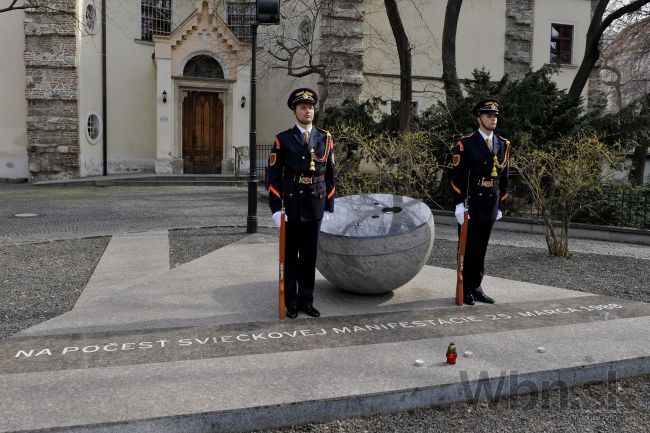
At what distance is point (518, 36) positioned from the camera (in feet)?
87.6

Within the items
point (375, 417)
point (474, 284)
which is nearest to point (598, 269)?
point (474, 284)

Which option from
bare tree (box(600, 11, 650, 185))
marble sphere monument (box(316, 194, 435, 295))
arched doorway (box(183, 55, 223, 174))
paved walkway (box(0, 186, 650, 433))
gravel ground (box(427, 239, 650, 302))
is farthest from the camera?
arched doorway (box(183, 55, 223, 174))

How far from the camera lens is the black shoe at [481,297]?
238 inches

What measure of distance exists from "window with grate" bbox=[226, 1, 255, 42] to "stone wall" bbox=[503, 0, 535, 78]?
10926 millimetres

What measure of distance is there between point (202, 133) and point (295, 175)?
63.8 ft

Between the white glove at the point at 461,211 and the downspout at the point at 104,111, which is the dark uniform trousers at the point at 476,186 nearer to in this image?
the white glove at the point at 461,211

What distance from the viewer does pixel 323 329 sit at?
5055 mm

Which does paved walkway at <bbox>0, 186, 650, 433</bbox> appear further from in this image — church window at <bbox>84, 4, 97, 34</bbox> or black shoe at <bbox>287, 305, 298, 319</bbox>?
church window at <bbox>84, 4, 97, 34</bbox>

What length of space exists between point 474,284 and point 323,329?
1841mm

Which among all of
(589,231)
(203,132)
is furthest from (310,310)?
(203,132)

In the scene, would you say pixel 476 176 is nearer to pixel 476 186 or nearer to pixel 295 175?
pixel 476 186

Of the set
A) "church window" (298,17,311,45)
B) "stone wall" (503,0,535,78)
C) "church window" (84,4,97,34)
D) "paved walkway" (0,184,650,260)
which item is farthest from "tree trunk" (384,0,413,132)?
"stone wall" (503,0,535,78)

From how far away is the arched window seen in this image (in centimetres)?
2320

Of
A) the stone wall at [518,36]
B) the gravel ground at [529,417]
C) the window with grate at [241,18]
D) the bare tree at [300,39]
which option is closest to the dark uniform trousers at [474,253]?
the gravel ground at [529,417]
